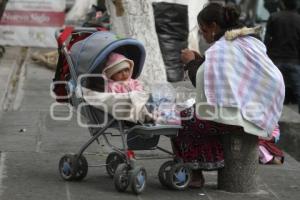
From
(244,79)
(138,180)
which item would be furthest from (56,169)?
(244,79)

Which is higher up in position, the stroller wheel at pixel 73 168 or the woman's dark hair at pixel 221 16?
the woman's dark hair at pixel 221 16

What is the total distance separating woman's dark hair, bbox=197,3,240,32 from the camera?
21.5 ft

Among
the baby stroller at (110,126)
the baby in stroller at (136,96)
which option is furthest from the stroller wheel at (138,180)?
the baby in stroller at (136,96)

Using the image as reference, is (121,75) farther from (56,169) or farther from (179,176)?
(56,169)

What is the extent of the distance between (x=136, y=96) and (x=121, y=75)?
12.8 inches

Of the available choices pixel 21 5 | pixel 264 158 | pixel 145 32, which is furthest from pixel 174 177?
pixel 21 5

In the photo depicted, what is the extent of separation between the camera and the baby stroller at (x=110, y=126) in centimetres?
639

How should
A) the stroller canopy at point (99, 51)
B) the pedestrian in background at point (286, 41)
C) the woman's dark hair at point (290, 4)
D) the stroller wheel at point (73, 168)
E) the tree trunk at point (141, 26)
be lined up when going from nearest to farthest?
the stroller canopy at point (99, 51) < the stroller wheel at point (73, 168) < the tree trunk at point (141, 26) < the pedestrian in background at point (286, 41) < the woman's dark hair at point (290, 4)

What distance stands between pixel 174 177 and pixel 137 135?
0.46m

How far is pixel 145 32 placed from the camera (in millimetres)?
11398

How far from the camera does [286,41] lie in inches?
512

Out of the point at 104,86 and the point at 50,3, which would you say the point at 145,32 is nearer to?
the point at 104,86

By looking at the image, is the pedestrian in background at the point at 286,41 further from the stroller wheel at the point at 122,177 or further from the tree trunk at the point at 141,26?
the stroller wheel at the point at 122,177

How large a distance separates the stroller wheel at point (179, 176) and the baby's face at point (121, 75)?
81 cm
